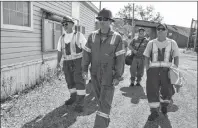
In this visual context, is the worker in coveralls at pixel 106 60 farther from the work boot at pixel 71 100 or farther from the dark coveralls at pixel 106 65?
the work boot at pixel 71 100

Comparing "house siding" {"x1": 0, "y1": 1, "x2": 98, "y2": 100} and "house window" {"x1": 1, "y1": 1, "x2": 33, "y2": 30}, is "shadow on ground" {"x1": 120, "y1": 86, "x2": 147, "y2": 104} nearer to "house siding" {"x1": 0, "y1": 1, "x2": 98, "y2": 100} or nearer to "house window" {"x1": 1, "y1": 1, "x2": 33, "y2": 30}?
"house siding" {"x1": 0, "y1": 1, "x2": 98, "y2": 100}

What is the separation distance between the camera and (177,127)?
13.0 feet

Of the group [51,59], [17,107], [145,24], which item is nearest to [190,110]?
[17,107]

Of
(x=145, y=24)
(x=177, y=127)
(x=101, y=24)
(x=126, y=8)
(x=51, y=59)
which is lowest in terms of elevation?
(x=177, y=127)

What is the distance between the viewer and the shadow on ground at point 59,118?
393cm

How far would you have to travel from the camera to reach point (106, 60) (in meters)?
3.26

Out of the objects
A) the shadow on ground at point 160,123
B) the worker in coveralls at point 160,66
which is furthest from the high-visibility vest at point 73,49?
the shadow on ground at point 160,123

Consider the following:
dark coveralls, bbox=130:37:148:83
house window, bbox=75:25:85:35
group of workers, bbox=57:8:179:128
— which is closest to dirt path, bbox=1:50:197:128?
group of workers, bbox=57:8:179:128

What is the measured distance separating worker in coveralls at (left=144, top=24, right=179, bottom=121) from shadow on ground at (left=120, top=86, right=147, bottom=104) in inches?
44.8

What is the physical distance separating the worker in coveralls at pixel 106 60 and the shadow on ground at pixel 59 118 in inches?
38.9

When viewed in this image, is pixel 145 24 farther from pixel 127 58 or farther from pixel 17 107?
pixel 17 107

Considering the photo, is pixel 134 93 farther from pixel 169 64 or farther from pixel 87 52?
pixel 87 52

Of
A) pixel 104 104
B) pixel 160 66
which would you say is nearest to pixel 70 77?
pixel 104 104

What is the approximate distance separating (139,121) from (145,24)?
92.2 feet
